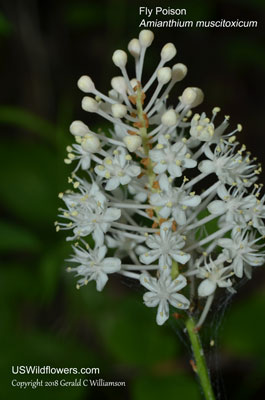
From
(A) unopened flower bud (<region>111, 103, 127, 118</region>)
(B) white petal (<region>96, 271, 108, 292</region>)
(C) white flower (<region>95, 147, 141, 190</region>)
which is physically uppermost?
(A) unopened flower bud (<region>111, 103, 127, 118</region>)

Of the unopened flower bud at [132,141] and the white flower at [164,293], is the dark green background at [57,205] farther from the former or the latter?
the unopened flower bud at [132,141]

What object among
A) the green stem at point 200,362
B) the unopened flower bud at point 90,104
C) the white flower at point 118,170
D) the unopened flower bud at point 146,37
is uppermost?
the unopened flower bud at point 146,37

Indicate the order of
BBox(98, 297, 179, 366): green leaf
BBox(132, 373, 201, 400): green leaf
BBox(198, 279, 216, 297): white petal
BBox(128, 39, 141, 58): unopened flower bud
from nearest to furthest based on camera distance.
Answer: BBox(198, 279, 216, 297): white petal → BBox(128, 39, 141, 58): unopened flower bud → BBox(132, 373, 201, 400): green leaf → BBox(98, 297, 179, 366): green leaf

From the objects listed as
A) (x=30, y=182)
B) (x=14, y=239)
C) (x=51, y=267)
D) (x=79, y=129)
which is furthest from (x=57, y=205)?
(x=79, y=129)

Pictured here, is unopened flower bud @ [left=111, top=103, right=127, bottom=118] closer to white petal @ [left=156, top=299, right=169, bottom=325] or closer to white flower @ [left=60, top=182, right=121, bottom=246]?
white flower @ [left=60, top=182, right=121, bottom=246]

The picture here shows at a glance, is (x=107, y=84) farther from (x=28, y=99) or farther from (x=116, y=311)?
(x=116, y=311)

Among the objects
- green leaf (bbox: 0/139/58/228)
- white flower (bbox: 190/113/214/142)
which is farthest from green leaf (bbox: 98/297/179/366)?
white flower (bbox: 190/113/214/142)

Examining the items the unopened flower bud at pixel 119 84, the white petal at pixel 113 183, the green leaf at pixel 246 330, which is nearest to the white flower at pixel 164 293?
the white petal at pixel 113 183
